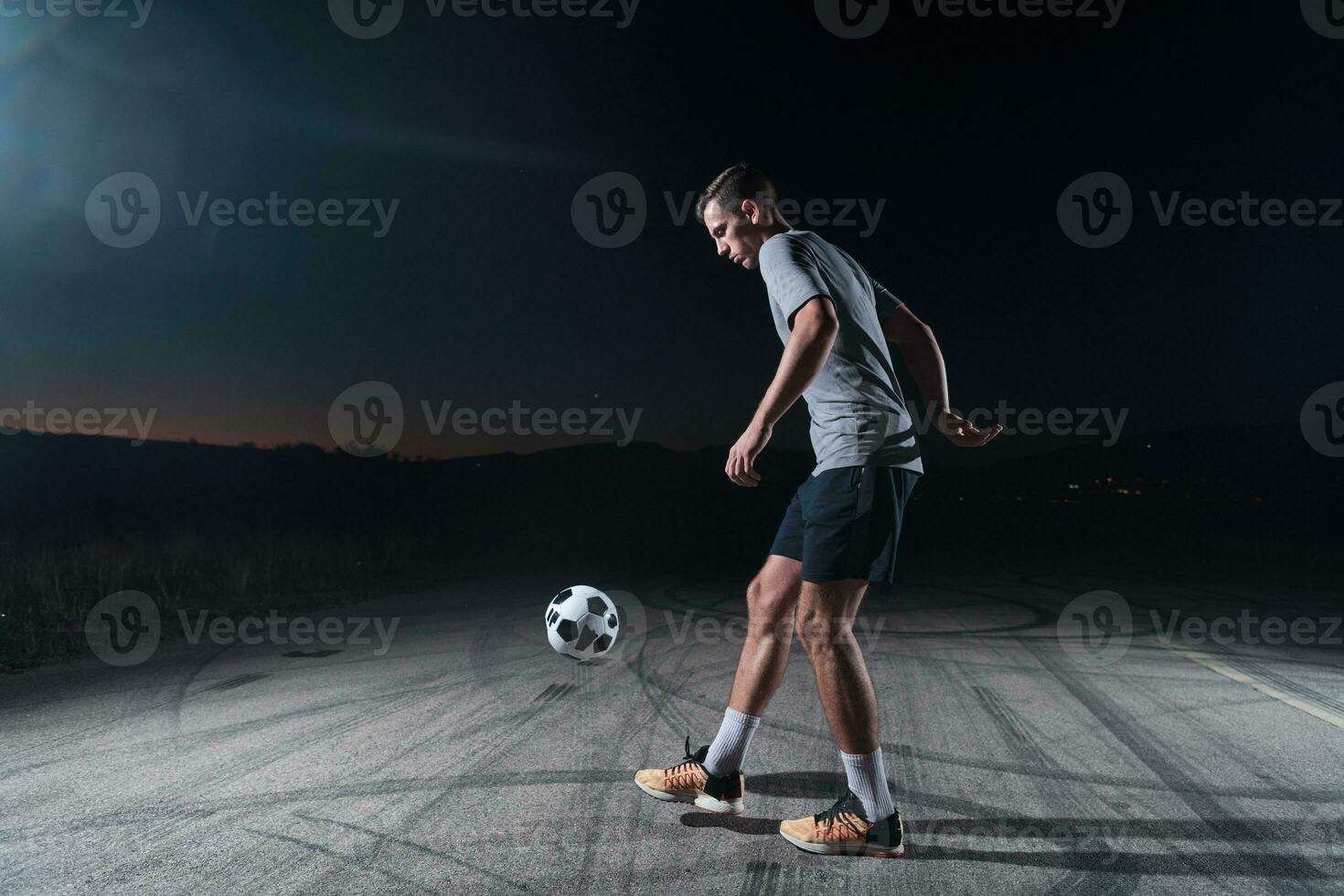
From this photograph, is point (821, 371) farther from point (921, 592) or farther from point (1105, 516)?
point (1105, 516)

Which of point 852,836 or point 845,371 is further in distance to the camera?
point 845,371

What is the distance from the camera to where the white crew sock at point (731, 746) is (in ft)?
10.8

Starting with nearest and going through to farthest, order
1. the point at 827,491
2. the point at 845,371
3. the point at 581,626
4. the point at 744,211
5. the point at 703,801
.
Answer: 1. the point at 827,491
2. the point at 845,371
3. the point at 703,801
4. the point at 744,211
5. the point at 581,626

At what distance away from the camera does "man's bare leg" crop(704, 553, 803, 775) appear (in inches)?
129

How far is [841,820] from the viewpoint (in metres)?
2.88

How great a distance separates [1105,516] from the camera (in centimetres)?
3628

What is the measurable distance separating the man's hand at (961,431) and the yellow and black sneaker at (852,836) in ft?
4.99

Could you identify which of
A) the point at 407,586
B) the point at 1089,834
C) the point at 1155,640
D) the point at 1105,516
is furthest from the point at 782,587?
the point at 1105,516

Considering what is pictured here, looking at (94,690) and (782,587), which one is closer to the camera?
(782,587)

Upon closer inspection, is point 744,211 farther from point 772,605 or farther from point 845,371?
point 772,605

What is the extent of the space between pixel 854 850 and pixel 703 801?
659 mm

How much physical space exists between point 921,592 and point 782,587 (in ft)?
26.6

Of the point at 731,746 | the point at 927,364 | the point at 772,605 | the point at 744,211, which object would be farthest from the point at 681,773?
the point at 744,211

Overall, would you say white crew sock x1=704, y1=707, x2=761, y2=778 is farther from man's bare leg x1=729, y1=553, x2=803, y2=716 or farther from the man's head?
the man's head
